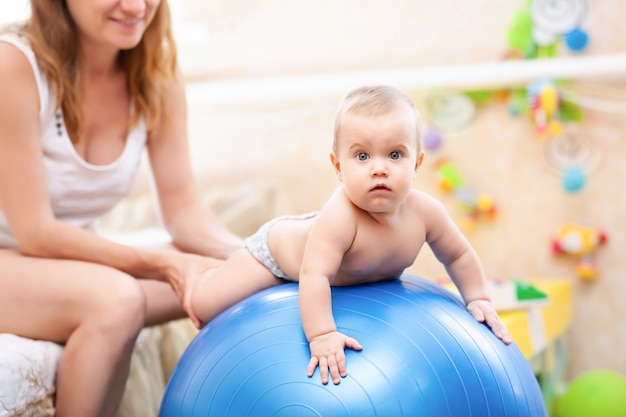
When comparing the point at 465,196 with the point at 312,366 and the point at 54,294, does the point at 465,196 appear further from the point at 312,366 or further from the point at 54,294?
the point at 312,366

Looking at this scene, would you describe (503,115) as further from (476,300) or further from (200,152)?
(476,300)

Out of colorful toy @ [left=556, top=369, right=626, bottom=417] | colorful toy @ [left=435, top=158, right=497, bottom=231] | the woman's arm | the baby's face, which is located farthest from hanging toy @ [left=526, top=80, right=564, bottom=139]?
the baby's face

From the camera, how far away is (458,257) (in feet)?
4.70

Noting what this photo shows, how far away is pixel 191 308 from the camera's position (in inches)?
61.6

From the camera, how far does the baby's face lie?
126 centimetres

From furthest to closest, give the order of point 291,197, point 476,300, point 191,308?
point 291,197 → point 191,308 → point 476,300

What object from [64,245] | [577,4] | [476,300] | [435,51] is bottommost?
[64,245]

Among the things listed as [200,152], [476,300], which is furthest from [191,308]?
[200,152]

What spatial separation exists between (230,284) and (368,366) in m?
0.41

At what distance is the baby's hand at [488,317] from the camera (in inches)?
52.8

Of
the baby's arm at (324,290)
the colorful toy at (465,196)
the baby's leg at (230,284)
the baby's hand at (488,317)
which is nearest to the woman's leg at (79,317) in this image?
the baby's leg at (230,284)

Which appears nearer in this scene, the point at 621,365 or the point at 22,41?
the point at 22,41

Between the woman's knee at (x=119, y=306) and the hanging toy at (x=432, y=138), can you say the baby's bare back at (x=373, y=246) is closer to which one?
the woman's knee at (x=119, y=306)

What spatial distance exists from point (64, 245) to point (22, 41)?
0.41 metres
